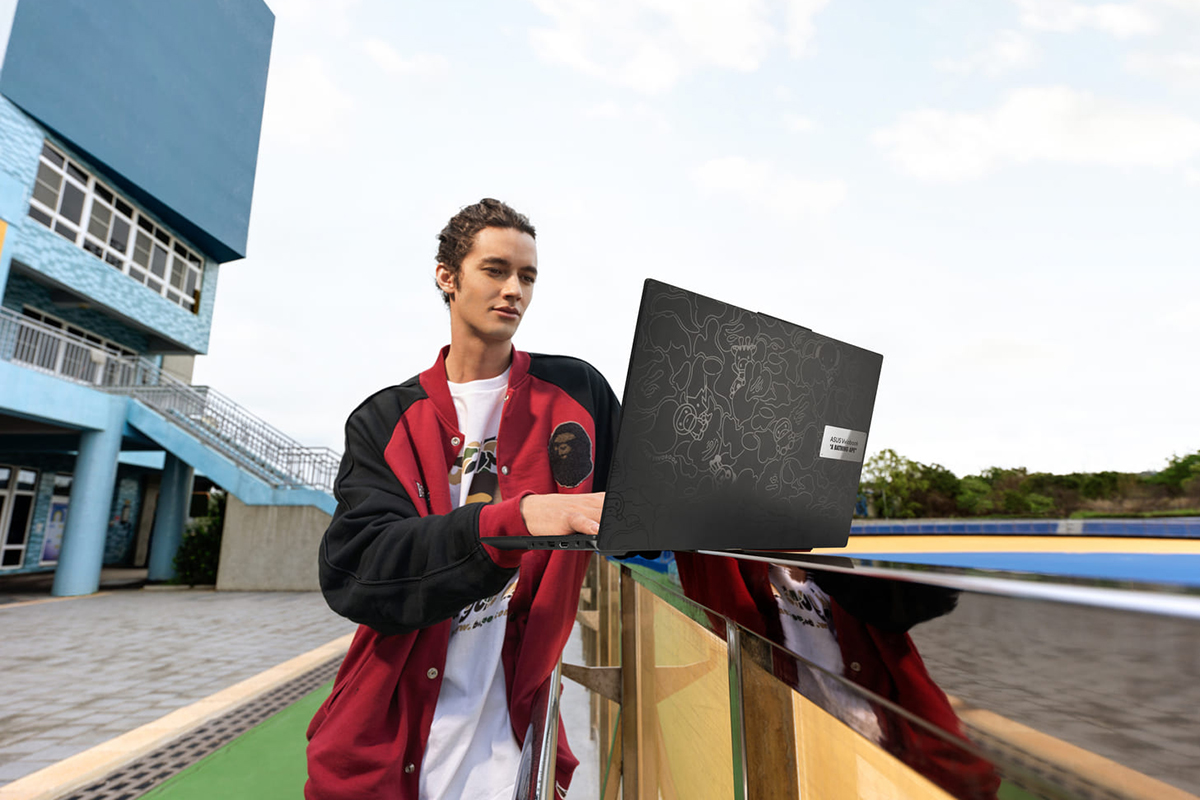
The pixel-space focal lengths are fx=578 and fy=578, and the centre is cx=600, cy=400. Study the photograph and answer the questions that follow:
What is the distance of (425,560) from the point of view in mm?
1163

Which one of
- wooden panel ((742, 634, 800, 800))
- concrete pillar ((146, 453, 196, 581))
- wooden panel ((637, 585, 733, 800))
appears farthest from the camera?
concrete pillar ((146, 453, 196, 581))

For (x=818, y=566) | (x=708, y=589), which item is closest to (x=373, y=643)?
(x=708, y=589)

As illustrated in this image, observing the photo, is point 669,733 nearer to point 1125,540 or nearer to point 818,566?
point 818,566

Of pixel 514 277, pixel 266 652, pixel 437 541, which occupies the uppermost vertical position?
pixel 514 277

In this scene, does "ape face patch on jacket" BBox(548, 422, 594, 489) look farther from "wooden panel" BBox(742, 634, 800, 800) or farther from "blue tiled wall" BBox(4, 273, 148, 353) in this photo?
"blue tiled wall" BBox(4, 273, 148, 353)

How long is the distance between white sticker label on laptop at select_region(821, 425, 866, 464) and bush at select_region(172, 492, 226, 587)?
13.4 meters

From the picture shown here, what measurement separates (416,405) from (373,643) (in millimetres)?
588

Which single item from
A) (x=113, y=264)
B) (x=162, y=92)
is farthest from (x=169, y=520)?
(x=162, y=92)

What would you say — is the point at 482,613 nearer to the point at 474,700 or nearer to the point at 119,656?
the point at 474,700

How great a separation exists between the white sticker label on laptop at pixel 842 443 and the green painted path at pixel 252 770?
2807mm

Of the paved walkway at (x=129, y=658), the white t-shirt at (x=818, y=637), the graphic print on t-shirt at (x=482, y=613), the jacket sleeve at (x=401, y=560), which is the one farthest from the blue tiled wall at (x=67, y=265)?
the white t-shirt at (x=818, y=637)

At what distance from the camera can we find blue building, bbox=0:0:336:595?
34.1 feet

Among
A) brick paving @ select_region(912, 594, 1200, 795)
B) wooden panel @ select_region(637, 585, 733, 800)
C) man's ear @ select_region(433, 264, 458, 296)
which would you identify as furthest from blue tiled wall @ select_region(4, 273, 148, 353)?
brick paving @ select_region(912, 594, 1200, 795)

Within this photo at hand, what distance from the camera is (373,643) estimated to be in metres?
1.37
